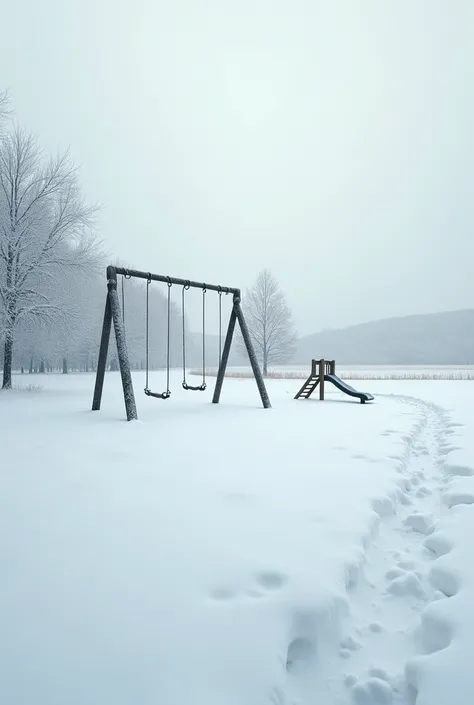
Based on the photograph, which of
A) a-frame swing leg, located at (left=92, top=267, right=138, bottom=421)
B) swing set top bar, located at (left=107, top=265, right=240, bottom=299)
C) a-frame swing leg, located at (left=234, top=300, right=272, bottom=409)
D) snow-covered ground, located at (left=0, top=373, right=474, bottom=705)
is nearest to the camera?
snow-covered ground, located at (left=0, top=373, right=474, bottom=705)

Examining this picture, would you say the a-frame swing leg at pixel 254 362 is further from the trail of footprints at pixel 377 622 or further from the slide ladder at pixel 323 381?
the trail of footprints at pixel 377 622

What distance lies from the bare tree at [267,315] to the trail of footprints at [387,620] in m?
23.7

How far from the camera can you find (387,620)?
185cm

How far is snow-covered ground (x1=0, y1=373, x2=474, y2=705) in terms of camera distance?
140 centimetres

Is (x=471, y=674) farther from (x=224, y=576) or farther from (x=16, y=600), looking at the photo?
(x=16, y=600)

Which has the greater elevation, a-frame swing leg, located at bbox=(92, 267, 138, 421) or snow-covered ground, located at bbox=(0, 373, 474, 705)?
a-frame swing leg, located at bbox=(92, 267, 138, 421)

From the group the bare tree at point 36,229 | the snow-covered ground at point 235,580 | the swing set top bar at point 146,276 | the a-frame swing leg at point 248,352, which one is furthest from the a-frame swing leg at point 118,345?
the bare tree at point 36,229

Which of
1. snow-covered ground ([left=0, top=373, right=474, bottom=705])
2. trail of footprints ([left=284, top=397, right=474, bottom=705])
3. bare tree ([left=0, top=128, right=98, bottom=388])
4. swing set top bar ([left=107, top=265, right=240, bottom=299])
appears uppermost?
bare tree ([left=0, top=128, right=98, bottom=388])

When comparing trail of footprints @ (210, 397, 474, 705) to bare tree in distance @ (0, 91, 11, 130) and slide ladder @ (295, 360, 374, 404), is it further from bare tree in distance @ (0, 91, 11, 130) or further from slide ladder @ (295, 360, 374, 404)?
bare tree in distance @ (0, 91, 11, 130)

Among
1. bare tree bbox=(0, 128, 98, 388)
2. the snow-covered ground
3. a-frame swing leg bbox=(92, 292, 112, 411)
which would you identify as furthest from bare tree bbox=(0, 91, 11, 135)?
the snow-covered ground

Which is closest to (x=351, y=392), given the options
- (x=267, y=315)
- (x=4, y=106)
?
(x=4, y=106)

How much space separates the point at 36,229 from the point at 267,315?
16.7 m

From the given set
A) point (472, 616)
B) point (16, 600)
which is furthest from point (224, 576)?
point (472, 616)

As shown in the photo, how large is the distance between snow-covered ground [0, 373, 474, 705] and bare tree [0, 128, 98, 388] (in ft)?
29.7
